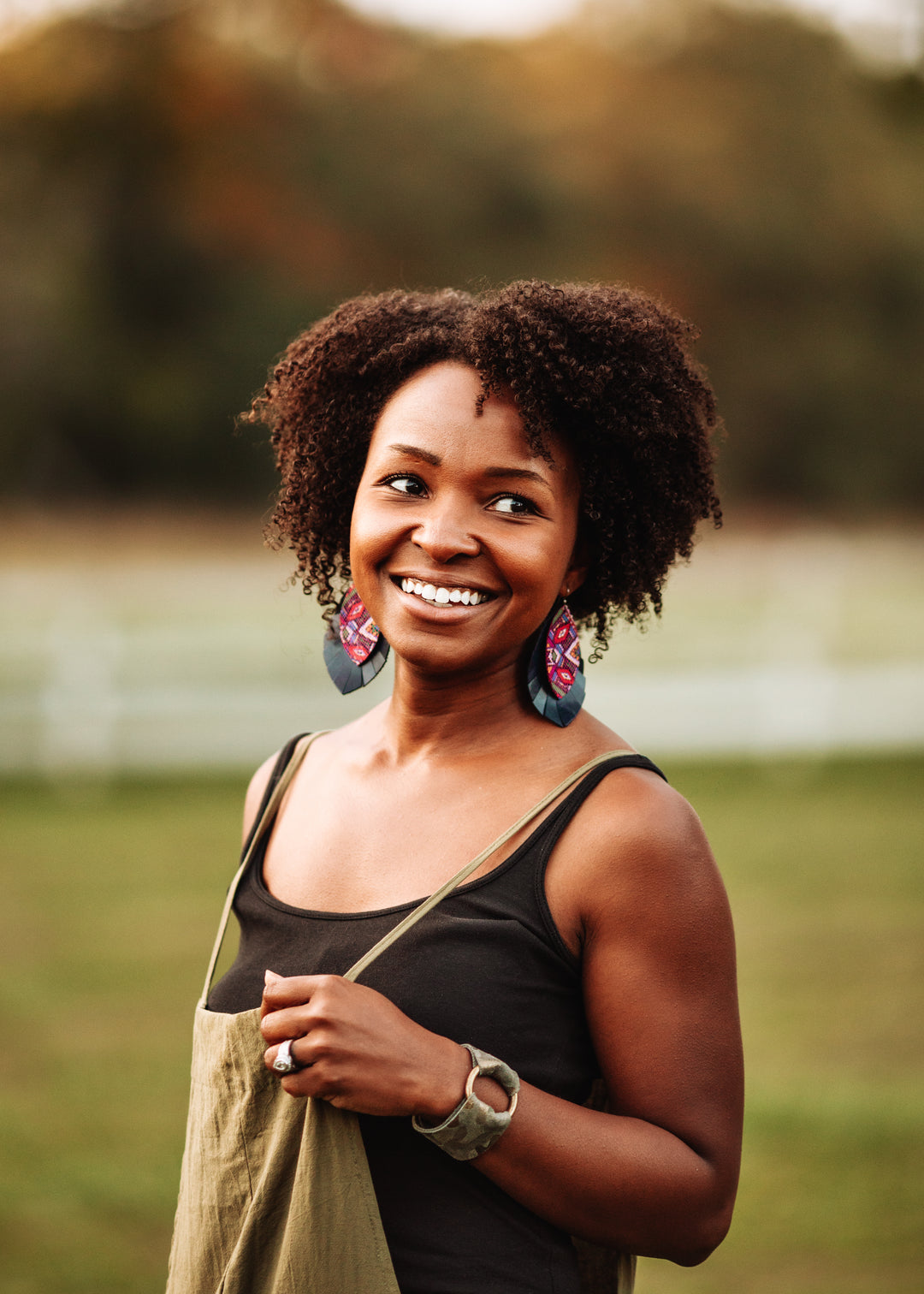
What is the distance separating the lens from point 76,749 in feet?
32.9

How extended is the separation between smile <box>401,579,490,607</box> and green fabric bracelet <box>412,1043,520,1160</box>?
0.57 m

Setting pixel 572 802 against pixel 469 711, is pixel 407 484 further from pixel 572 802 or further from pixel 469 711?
pixel 572 802

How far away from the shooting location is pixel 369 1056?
161 centimetres

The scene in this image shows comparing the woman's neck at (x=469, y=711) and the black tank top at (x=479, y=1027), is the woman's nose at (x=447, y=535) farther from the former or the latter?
the black tank top at (x=479, y=1027)

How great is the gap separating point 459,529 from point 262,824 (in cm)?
60

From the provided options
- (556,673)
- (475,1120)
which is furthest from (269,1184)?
(556,673)

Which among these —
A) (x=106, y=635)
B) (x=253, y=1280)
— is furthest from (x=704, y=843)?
(x=106, y=635)

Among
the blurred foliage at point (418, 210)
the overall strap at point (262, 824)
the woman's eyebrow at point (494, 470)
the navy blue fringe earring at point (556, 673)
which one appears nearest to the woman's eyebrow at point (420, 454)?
the woman's eyebrow at point (494, 470)

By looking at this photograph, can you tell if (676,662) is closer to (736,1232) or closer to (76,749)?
(76,749)

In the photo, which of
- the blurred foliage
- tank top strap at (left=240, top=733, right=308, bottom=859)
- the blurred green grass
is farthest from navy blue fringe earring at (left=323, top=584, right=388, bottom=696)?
the blurred foliage

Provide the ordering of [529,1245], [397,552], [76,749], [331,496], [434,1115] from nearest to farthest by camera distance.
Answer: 1. [434,1115]
2. [529,1245]
3. [397,552]
4. [331,496]
5. [76,749]

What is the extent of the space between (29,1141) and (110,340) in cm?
1990

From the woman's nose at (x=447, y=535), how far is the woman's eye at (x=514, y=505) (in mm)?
48

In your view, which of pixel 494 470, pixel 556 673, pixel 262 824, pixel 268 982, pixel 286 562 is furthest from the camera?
pixel 286 562
